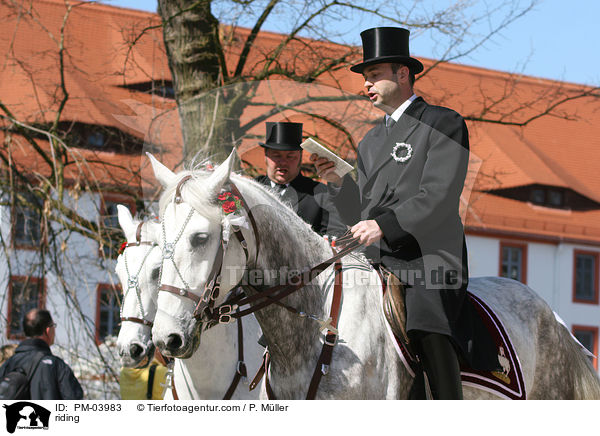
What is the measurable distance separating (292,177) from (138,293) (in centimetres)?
140

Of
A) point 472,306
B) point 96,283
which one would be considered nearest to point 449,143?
point 472,306

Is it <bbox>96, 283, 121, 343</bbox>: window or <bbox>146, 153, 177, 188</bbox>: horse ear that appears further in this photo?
<bbox>96, 283, 121, 343</bbox>: window

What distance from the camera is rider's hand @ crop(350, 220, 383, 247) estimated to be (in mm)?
4219

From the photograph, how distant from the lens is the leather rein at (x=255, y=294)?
3991 millimetres

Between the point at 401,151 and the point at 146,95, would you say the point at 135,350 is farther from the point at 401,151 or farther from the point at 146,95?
the point at 146,95

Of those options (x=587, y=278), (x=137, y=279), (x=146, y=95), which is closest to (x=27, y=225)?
(x=146, y=95)

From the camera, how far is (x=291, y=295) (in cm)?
434

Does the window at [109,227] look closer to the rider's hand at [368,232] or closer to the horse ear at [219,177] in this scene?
the horse ear at [219,177]

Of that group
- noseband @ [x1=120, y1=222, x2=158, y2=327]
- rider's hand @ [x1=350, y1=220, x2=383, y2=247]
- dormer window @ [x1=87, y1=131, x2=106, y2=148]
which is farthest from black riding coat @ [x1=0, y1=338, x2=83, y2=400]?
dormer window @ [x1=87, y1=131, x2=106, y2=148]

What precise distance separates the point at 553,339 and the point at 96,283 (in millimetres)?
6943

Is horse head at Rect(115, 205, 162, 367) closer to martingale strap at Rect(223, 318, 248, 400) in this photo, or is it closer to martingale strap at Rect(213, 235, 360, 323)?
martingale strap at Rect(223, 318, 248, 400)
